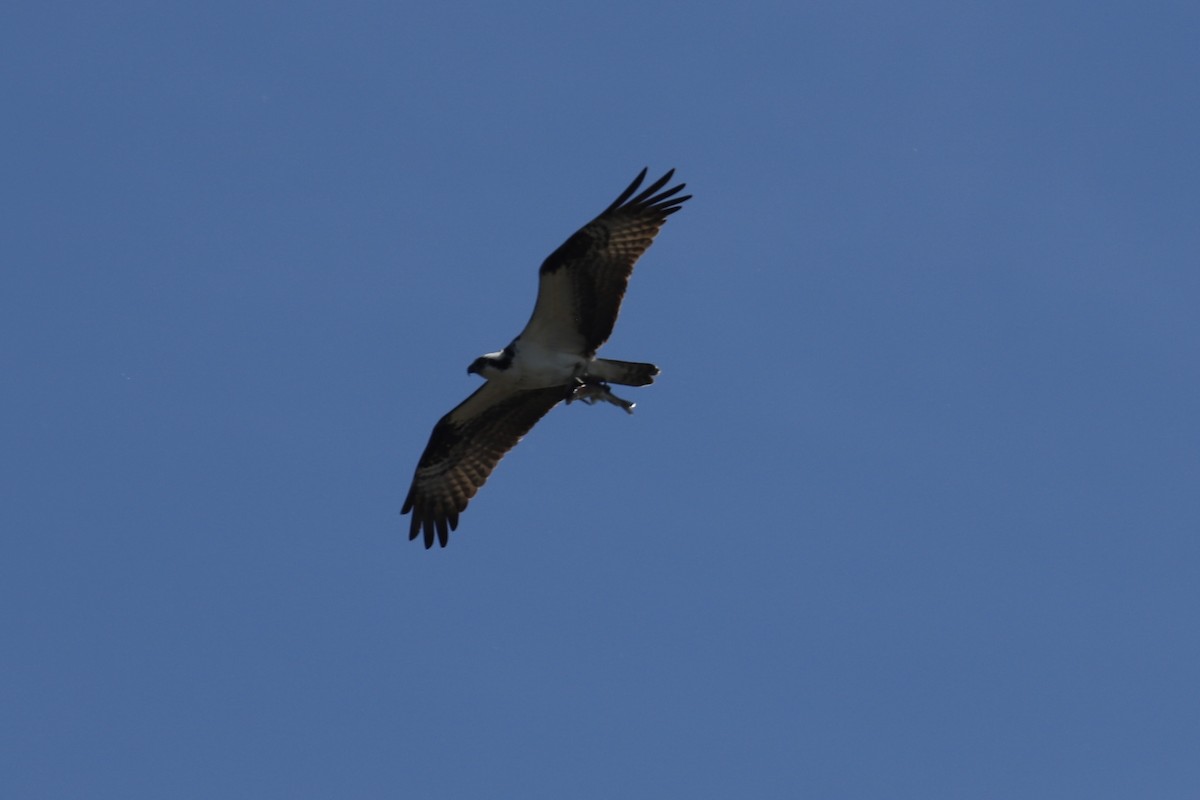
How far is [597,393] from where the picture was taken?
1900 cm

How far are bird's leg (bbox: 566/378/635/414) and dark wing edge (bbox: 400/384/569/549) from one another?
3.57ft

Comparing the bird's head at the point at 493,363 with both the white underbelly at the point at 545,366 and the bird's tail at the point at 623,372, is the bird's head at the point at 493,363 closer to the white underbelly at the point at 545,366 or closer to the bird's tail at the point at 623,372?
the white underbelly at the point at 545,366

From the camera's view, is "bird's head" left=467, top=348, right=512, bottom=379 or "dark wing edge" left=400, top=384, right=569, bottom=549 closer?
"bird's head" left=467, top=348, right=512, bottom=379

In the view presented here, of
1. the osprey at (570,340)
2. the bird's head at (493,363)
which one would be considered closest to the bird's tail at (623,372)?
the osprey at (570,340)

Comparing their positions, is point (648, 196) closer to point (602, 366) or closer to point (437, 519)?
point (602, 366)

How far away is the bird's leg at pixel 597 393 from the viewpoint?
18.9 meters

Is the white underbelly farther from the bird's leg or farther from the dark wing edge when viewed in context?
the dark wing edge

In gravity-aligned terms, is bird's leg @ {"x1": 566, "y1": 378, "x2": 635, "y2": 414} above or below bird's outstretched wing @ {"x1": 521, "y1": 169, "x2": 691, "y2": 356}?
below

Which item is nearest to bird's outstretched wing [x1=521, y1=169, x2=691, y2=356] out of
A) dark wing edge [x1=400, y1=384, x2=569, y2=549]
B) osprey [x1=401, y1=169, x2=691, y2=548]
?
osprey [x1=401, y1=169, x2=691, y2=548]

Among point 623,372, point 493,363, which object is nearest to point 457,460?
point 493,363

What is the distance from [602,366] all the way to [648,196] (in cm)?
187

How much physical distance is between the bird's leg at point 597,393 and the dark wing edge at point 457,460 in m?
1.09

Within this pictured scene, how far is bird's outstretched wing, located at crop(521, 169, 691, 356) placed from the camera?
18.4 meters

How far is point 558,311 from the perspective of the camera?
61.2 feet
